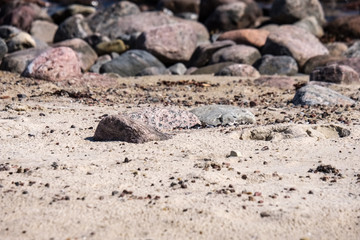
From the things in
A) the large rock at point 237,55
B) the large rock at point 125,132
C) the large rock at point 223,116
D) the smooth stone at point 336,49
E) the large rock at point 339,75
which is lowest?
the smooth stone at point 336,49

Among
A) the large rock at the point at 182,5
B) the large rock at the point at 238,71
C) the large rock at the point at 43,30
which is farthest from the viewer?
the large rock at the point at 182,5

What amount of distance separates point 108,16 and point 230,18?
388cm

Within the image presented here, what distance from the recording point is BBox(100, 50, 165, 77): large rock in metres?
12.1

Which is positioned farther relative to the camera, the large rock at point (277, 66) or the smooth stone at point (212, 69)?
the large rock at point (277, 66)

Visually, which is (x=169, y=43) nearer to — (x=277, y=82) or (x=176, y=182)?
(x=277, y=82)

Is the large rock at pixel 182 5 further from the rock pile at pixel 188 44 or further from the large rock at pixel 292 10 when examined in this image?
the large rock at pixel 292 10

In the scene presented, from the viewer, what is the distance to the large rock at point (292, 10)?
19.1m

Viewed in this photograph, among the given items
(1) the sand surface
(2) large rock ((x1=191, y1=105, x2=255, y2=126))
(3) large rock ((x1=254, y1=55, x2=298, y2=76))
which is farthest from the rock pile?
(2) large rock ((x1=191, y1=105, x2=255, y2=126))

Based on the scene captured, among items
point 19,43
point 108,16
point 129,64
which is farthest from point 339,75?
point 108,16

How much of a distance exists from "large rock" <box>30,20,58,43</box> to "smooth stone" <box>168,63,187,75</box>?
756 cm

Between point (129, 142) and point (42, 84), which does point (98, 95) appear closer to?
point (42, 84)

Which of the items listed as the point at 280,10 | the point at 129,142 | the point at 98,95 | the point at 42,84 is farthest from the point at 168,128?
the point at 280,10

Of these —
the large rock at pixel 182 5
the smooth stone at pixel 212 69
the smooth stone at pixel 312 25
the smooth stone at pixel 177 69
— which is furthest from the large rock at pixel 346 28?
the smooth stone at pixel 212 69

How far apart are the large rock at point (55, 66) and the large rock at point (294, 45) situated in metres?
5.40
